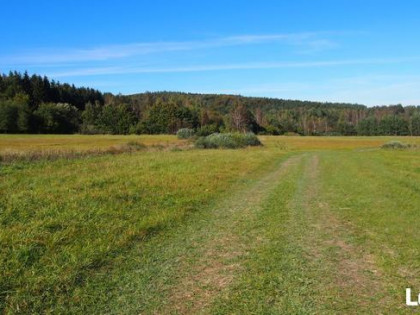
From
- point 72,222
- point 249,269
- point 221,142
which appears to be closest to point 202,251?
point 249,269

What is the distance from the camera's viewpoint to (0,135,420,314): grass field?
5.24m

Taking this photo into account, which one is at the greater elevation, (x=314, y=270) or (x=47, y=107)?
(x=47, y=107)

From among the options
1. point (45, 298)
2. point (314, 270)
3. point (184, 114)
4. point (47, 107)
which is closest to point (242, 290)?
point (314, 270)

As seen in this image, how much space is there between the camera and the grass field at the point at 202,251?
17.2ft

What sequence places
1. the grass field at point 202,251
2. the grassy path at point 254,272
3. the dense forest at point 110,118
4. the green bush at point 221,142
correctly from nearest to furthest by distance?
the grassy path at point 254,272
the grass field at point 202,251
the green bush at point 221,142
the dense forest at point 110,118

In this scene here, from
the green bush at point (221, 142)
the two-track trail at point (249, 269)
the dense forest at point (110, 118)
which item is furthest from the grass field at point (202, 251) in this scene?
the dense forest at point (110, 118)

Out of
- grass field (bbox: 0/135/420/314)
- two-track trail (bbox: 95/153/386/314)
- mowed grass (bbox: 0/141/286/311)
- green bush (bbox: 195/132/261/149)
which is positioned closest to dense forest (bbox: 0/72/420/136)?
green bush (bbox: 195/132/261/149)

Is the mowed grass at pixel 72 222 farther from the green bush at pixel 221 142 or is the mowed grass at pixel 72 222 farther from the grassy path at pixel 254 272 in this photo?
the green bush at pixel 221 142

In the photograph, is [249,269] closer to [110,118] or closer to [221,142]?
[221,142]

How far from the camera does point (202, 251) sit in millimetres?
7398

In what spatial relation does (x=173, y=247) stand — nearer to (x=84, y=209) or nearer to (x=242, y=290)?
(x=242, y=290)

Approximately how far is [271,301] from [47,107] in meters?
113

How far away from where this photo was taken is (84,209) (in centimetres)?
1023

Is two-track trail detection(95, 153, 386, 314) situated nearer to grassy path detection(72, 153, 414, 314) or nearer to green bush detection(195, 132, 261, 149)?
grassy path detection(72, 153, 414, 314)
